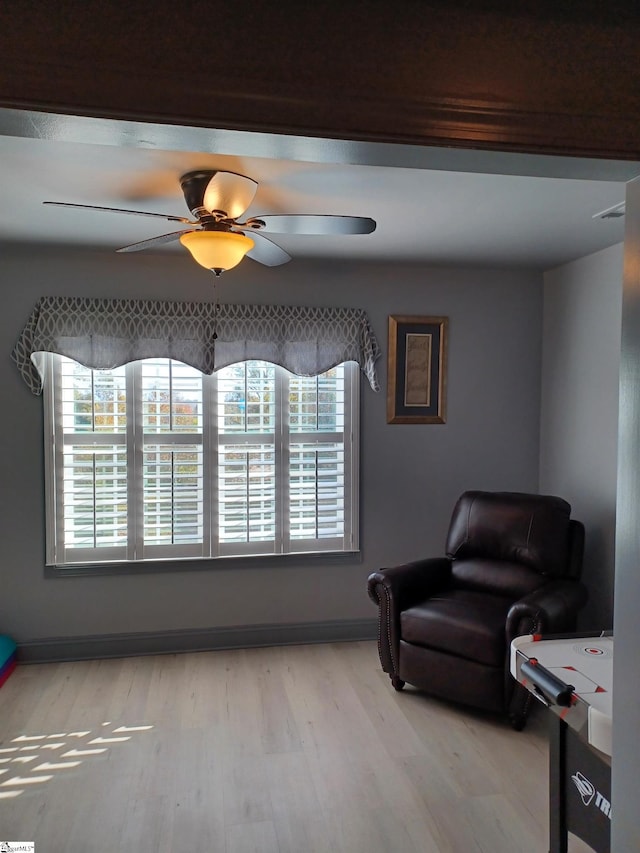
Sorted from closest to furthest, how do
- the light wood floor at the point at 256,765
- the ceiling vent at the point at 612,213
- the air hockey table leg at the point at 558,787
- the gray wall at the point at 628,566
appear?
the gray wall at the point at 628,566 → the air hockey table leg at the point at 558,787 → the light wood floor at the point at 256,765 → the ceiling vent at the point at 612,213

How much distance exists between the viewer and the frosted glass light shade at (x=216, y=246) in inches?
92.4

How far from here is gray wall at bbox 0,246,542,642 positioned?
3.77 m

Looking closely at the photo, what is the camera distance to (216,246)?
7.76ft

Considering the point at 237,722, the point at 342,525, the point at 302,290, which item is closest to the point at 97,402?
the point at 302,290

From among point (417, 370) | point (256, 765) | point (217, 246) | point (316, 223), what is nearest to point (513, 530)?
point (417, 370)

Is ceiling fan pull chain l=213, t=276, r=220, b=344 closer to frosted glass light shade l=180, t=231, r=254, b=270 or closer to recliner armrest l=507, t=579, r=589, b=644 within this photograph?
frosted glass light shade l=180, t=231, r=254, b=270

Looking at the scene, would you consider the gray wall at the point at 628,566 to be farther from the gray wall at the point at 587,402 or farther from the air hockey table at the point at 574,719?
the gray wall at the point at 587,402

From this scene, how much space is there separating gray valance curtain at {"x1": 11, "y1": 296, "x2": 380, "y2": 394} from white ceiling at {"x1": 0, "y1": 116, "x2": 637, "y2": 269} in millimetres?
401

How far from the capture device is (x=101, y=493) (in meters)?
3.83

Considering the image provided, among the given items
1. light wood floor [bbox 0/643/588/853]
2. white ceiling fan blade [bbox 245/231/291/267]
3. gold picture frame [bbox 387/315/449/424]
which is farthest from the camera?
gold picture frame [bbox 387/315/449/424]

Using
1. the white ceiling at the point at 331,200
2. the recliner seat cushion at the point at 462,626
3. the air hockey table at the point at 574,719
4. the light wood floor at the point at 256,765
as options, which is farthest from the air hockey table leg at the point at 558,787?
the white ceiling at the point at 331,200

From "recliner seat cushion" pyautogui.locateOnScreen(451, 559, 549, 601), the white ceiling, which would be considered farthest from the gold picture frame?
"recliner seat cushion" pyautogui.locateOnScreen(451, 559, 549, 601)

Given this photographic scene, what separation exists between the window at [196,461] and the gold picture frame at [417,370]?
0.29 m

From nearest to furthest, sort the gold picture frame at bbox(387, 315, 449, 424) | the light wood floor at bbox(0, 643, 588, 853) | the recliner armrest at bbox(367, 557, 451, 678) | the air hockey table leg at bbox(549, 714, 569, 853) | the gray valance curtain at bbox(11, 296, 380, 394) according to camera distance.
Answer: the air hockey table leg at bbox(549, 714, 569, 853)
the light wood floor at bbox(0, 643, 588, 853)
the recliner armrest at bbox(367, 557, 451, 678)
the gray valance curtain at bbox(11, 296, 380, 394)
the gold picture frame at bbox(387, 315, 449, 424)
